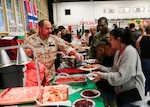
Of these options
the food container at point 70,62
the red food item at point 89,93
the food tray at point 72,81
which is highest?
the food container at point 70,62

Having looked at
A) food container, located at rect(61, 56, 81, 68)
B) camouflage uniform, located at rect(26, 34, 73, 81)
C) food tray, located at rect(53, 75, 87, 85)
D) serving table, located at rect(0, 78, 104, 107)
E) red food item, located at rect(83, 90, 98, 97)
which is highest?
camouflage uniform, located at rect(26, 34, 73, 81)

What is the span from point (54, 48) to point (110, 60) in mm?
904

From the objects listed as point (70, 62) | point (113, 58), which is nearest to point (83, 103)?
point (113, 58)

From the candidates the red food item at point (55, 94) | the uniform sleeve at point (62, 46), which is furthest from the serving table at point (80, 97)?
the uniform sleeve at point (62, 46)

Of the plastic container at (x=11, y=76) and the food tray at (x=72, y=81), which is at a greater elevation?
the plastic container at (x=11, y=76)

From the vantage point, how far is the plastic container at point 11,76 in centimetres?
157

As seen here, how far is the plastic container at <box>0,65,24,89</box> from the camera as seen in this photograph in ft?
5.14

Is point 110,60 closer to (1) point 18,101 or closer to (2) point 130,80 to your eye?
(2) point 130,80

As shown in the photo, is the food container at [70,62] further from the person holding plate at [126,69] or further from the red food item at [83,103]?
the red food item at [83,103]

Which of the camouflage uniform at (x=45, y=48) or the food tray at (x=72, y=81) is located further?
the camouflage uniform at (x=45, y=48)

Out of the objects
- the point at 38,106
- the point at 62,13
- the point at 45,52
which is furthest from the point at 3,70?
the point at 62,13

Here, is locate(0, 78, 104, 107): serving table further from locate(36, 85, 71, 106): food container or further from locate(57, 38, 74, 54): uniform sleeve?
locate(57, 38, 74, 54): uniform sleeve

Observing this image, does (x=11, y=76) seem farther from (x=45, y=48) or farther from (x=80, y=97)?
(x=45, y=48)

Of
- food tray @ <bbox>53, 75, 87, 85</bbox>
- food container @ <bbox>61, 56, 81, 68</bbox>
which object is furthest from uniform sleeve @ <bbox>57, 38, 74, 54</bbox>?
food tray @ <bbox>53, 75, 87, 85</bbox>
